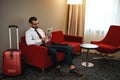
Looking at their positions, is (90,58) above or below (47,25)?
below

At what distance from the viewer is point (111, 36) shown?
434 cm

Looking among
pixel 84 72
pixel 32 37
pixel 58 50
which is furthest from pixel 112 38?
pixel 32 37

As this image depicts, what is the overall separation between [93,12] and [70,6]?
782 mm

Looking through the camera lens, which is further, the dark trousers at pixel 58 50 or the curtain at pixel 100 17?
the curtain at pixel 100 17

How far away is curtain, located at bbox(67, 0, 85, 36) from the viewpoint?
4949 mm

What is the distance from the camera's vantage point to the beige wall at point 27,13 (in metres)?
3.07

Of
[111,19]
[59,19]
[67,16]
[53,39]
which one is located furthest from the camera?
[67,16]

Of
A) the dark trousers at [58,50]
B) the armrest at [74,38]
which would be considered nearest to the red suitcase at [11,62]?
the dark trousers at [58,50]

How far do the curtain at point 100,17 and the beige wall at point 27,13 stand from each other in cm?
79

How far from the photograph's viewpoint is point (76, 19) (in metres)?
5.02

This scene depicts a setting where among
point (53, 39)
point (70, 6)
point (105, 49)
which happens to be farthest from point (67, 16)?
point (105, 49)

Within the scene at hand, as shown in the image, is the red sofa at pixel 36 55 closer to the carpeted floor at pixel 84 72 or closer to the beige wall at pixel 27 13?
the carpeted floor at pixel 84 72

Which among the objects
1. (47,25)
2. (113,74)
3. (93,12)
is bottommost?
(113,74)

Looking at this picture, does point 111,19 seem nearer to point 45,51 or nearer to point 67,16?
point 67,16
